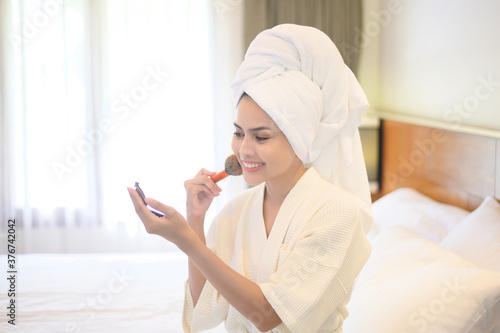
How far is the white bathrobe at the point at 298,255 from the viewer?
4.30 feet

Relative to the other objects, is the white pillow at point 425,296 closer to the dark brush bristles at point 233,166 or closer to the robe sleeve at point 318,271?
the robe sleeve at point 318,271

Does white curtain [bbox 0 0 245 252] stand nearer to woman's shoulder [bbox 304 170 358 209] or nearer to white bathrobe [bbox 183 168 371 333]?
white bathrobe [bbox 183 168 371 333]

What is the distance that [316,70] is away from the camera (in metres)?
1.39

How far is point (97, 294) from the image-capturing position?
2.34 meters

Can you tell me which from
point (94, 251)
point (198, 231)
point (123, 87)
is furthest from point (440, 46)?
point (94, 251)

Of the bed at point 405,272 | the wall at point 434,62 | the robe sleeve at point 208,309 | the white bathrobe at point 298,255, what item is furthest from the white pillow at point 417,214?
the robe sleeve at point 208,309

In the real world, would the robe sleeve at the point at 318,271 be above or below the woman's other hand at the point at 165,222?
below

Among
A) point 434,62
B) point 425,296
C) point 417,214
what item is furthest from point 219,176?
point 434,62

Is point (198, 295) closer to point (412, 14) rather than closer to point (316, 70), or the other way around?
point (316, 70)

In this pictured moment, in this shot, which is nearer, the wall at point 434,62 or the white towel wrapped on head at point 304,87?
the white towel wrapped on head at point 304,87

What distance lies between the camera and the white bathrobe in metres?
1.31

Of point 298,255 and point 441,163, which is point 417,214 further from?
point 298,255

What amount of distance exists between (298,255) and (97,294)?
4.22ft

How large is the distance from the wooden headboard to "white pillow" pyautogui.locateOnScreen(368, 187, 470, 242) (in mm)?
86
